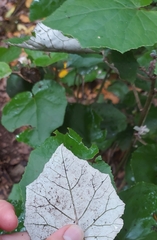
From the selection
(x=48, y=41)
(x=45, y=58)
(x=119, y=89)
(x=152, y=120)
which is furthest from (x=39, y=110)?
(x=119, y=89)

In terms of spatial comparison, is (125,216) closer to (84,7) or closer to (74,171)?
(74,171)

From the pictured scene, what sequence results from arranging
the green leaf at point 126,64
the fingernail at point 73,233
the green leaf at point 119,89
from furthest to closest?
1. the green leaf at point 119,89
2. the green leaf at point 126,64
3. the fingernail at point 73,233

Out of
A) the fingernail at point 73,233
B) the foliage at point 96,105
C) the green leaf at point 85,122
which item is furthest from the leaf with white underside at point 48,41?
the fingernail at point 73,233

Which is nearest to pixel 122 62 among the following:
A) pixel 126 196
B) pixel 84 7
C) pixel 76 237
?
pixel 84 7

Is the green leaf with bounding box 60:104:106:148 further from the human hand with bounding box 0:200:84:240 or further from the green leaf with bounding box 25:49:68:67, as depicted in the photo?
the human hand with bounding box 0:200:84:240

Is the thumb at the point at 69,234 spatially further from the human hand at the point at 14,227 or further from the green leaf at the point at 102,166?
the green leaf at the point at 102,166

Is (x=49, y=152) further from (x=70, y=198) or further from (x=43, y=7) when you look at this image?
(x=43, y=7)
